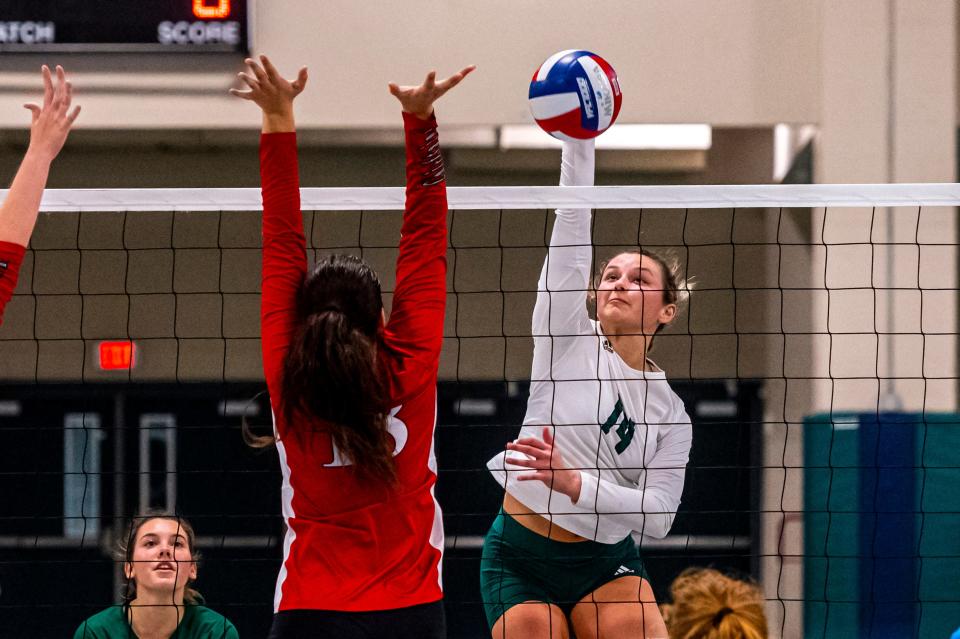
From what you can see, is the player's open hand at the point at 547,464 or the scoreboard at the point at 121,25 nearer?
the player's open hand at the point at 547,464

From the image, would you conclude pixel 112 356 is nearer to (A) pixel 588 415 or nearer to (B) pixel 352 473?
(A) pixel 588 415

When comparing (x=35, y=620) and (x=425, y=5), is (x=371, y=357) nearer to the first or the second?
(x=425, y=5)

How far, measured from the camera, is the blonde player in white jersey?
3152 millimetres

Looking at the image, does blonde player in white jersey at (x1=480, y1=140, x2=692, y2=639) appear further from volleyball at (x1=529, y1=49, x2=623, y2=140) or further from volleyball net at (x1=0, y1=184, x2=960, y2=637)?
volleyball net at (x1=0, y1=184, x2=960, y2=637)

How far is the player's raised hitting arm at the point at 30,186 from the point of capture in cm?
216

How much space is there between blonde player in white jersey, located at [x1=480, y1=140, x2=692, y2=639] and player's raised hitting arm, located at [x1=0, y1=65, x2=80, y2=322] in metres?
1.32

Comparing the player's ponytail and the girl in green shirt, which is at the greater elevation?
the player's ponytail

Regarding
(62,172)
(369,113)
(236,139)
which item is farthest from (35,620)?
(369,113)

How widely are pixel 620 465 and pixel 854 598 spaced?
3.62 metres

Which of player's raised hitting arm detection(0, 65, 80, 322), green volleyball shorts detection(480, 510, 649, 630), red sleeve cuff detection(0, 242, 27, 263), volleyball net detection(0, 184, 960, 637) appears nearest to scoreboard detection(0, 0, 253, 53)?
volleyball net detection(0, 184, 960, 637)

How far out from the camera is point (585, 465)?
10.9 ft

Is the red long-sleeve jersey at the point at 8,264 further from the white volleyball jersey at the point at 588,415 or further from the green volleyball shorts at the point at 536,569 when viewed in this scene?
the green volleyball shorts at the point at 536,569

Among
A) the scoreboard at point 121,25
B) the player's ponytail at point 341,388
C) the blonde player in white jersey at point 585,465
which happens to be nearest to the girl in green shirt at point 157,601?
the blonde player in white jersey at point 585,465

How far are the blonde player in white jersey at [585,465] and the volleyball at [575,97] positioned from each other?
87 millimetres
